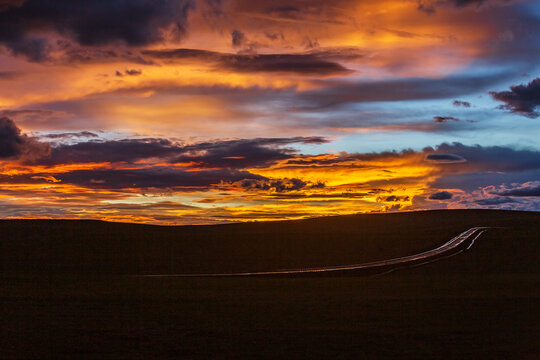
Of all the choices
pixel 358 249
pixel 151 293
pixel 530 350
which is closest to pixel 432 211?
pixel 358 249

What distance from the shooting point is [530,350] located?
39.7 feet

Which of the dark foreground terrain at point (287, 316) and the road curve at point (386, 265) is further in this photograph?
the road curve at point (386, 265)

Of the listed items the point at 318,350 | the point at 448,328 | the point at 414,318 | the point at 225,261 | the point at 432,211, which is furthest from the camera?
the point at 432,211

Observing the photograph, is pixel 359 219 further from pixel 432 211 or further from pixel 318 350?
pixel 318 350

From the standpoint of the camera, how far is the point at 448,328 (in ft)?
48.5

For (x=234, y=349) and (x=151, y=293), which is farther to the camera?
(x=151, y=293)

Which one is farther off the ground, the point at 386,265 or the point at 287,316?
the point at 287,316

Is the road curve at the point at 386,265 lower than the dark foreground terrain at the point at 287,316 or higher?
lower

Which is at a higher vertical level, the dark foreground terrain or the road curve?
the dark foreground terrain

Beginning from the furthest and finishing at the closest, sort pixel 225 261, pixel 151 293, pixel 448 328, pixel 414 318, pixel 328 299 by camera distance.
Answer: pixel 225 261 < pixel 151 293 < pixel 328 299 < pixel 414 318 < pixel 448 328

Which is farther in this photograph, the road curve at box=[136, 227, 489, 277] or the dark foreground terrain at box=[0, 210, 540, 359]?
Answer: the road curve at box=[136, 227, 489, 277]

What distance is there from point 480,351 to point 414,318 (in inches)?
180

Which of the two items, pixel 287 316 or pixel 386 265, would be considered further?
pixel 386 265

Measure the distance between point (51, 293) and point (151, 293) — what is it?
404 centimetres
